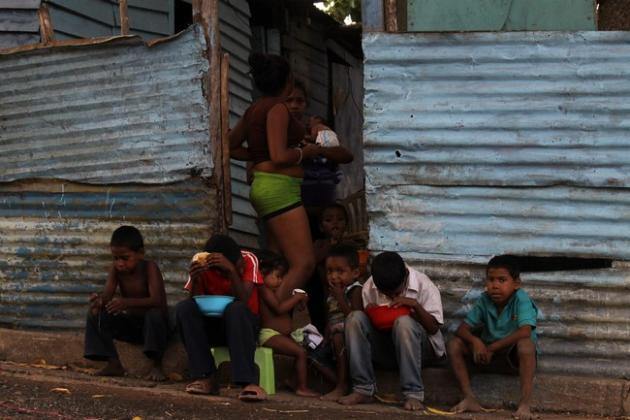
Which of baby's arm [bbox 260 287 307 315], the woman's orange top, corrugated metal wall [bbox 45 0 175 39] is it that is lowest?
baby's arm [bbox 260 287 307 315]

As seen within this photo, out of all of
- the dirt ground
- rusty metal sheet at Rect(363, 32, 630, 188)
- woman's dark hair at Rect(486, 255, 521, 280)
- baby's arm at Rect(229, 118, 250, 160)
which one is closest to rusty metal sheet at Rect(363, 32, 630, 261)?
rusty metal sheet at Rect(363, 32, 630, 188)

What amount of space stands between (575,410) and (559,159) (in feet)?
4.78

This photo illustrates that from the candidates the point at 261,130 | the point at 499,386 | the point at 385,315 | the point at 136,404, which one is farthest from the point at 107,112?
the point at 499,386

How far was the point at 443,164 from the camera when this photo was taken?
254 inches

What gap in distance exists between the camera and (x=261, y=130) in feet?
21.7

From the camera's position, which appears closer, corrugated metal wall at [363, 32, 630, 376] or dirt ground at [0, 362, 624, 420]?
dirt ground at [0, 362, 624, 420]

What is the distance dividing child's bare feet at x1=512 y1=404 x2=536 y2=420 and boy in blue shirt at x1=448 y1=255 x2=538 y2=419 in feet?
0.07

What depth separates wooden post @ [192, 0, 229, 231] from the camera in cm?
675

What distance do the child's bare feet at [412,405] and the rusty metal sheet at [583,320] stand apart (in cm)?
85

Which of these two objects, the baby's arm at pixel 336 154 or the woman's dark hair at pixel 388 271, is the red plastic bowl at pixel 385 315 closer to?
the woman's dark hair at pixel 388 271

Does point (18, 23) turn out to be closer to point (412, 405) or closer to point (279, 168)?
point (279, 168)

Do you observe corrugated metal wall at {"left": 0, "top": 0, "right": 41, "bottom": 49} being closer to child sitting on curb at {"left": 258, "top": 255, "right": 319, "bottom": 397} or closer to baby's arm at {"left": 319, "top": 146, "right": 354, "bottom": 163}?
baby's arm at {"left": 319, "top": 146, "right": 354, "bottom": 163}

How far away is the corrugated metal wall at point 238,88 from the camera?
965cm

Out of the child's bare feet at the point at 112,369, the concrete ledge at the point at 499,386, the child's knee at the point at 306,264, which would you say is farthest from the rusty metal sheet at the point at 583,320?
the child's bare feet at the point at 112,369
